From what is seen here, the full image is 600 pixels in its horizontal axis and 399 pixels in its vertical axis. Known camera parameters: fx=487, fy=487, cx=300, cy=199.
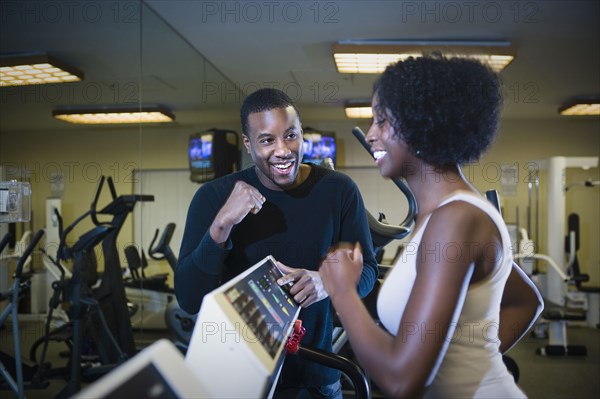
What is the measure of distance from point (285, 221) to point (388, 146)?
60 cm

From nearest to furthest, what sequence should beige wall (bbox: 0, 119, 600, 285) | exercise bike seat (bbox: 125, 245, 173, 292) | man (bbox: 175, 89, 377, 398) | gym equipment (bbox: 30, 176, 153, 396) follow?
1. man (bbox: 175, 89, 377, 398)
2. beige wall (bbox: 0, 119, 600, 285)
3. gym equipment (bbox: 30, 176, 153, 396)
4. exercise bike seat (bbox: 125, 245, 173, 292)

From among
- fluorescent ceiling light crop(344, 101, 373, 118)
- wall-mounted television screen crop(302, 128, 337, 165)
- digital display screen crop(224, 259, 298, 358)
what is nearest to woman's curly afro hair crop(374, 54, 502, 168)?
digital display screen crop(224, 259, 298, 358)

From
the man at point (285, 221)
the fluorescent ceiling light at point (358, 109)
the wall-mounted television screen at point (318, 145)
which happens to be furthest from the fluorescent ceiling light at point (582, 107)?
the man at point (285, 221)

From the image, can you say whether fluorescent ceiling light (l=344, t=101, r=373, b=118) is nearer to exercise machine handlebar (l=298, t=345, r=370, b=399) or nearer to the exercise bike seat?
the exercise bike seat

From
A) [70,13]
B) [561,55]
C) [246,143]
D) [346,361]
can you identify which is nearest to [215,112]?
[70,13]

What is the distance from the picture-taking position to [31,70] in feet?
6.81

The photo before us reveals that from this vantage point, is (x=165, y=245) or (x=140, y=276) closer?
(x=140, y=276)

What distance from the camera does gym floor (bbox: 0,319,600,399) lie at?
9.21 ft

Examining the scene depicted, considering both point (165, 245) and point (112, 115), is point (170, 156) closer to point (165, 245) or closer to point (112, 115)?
point (165, 245)

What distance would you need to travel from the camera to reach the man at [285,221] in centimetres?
148

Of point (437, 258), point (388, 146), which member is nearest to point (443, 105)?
point (388, 146)

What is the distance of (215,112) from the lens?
206 inches

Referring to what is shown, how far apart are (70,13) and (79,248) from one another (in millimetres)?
1279

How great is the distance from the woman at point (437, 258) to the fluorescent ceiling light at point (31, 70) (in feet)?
5.42
